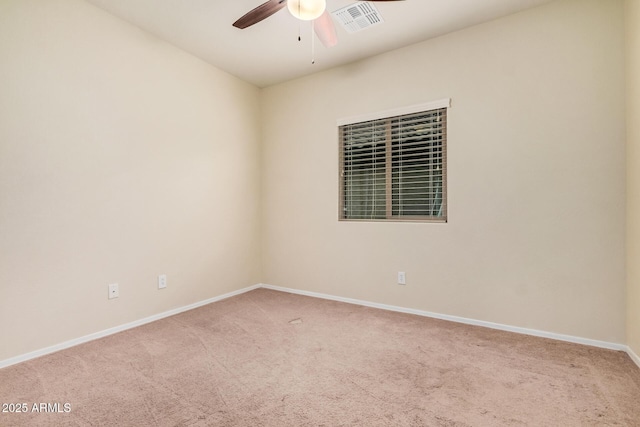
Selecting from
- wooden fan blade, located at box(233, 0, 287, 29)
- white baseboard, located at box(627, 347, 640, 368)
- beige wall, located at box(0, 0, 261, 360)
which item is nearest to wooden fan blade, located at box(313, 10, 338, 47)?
wooden fan blade, located at box(233, 0, 287, 29)

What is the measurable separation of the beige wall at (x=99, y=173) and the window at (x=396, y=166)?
149 centimetres

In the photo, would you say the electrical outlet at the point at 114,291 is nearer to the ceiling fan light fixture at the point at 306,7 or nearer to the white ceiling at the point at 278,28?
the white ceiling at the point at 278,28

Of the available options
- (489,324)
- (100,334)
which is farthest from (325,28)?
(100,334)

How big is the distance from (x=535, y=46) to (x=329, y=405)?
10.0ft

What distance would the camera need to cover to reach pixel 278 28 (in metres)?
2.77

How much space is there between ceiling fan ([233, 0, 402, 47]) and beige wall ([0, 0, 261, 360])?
4.29 ft

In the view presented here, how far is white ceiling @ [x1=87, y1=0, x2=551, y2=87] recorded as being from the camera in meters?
2.47

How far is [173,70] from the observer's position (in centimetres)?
310

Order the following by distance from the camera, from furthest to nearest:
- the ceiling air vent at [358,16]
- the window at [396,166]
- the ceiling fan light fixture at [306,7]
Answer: the window at [396,166], the ceiling air vent at [358,16], the ceiling fan light fixture at [306,7]

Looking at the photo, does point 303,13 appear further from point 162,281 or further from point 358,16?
point 162,281

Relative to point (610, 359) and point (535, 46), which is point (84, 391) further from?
point (535, 46)

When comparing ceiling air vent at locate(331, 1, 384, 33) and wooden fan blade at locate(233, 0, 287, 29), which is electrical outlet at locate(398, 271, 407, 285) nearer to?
ceiling air vent at locate(331, 1, 384, 33)

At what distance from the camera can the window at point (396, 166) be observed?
2.99 m

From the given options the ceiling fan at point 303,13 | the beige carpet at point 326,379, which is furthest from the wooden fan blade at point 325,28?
the beige carpet at point 326,379
